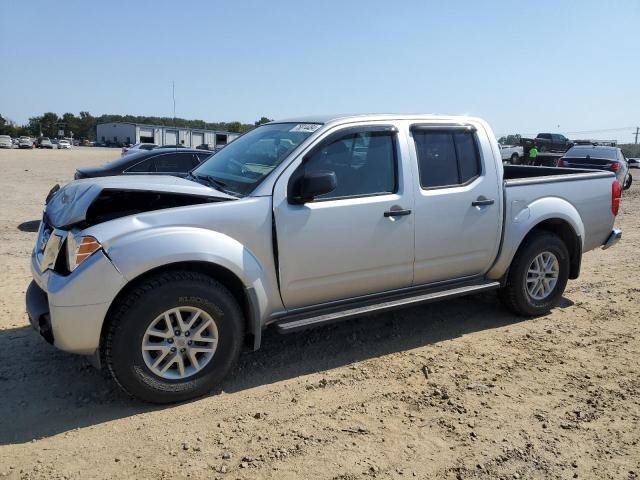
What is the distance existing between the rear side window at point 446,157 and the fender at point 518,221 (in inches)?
21.6

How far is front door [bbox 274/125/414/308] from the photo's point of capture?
3824 mm

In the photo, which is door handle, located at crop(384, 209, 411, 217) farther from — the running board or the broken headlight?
the broken headlight

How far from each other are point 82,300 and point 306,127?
214 cm

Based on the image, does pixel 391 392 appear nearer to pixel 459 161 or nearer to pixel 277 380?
pixel 277 380

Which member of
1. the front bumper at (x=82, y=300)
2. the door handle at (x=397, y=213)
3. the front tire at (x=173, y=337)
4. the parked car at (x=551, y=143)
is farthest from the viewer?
the parked car at (x=551, y=143)

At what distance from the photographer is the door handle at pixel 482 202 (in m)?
4.65

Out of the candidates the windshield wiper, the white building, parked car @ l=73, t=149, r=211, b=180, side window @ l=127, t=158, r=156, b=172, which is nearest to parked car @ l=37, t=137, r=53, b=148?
the white building

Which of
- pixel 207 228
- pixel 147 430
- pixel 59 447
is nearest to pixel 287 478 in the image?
pixel 147 430

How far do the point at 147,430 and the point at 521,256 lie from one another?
3674 mm

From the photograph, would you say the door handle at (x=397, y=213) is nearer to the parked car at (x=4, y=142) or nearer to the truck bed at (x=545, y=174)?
the truck bed at (x=545, y=174)

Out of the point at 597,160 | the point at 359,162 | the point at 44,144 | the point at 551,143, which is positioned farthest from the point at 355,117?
the point at 44,144

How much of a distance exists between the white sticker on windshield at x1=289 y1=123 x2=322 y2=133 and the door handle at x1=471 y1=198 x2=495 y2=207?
1.56 meters

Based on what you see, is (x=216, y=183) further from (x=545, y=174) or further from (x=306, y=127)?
(x=545, y=174)

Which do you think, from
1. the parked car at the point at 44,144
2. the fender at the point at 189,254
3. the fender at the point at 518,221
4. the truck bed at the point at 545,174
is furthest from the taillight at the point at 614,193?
the parked car at the point at 44,144
